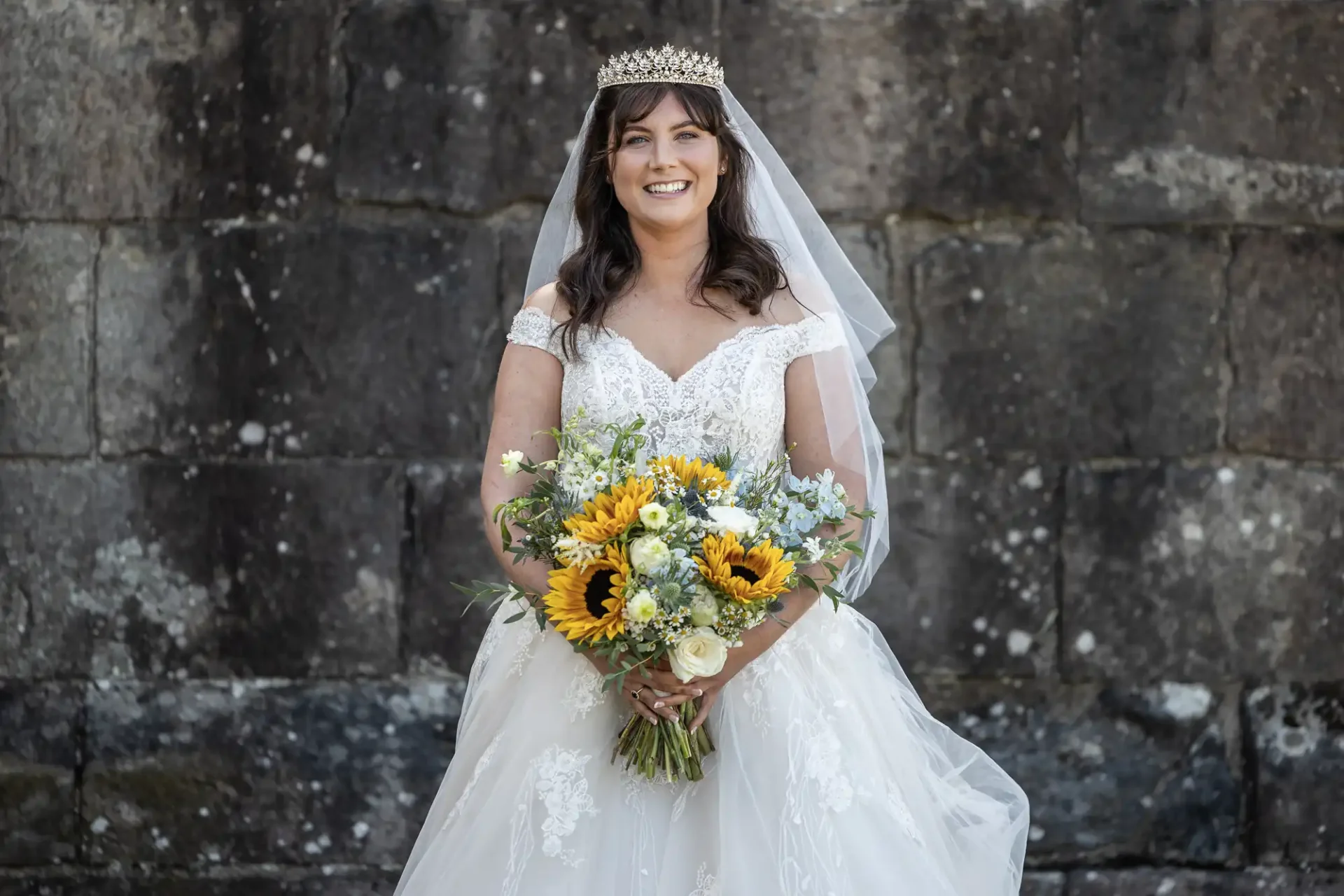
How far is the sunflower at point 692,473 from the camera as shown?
2564mm

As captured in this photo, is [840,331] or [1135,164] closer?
[840,331]

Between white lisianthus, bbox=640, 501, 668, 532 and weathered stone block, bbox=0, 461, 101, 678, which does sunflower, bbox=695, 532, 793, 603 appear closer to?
white lisianthus, bbox=640, 501, 668, 532

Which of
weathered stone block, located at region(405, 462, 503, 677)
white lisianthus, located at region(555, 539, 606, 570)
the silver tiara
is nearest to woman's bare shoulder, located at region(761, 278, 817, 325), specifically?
the silver tiara

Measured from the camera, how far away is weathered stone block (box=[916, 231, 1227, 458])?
13.8ft

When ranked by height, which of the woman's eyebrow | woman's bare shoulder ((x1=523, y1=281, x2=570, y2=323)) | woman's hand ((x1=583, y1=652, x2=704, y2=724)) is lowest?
woman's hand ((x1=583, y1=652, x2=704, y2=724))

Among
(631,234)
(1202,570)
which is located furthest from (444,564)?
(1202,570)

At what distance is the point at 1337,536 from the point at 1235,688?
0.56 meters

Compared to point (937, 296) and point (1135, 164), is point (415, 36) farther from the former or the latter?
point (1135, 164)

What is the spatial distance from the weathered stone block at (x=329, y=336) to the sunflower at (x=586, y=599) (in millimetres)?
1787

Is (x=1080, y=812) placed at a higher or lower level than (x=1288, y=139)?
lower

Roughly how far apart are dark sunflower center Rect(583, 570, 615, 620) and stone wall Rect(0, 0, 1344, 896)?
1.78m

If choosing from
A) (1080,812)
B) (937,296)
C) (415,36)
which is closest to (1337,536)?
(1080,812)

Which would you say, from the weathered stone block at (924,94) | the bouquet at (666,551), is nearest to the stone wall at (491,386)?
the weathered stone block at (924,94)

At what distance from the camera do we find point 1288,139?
417 centimetres
